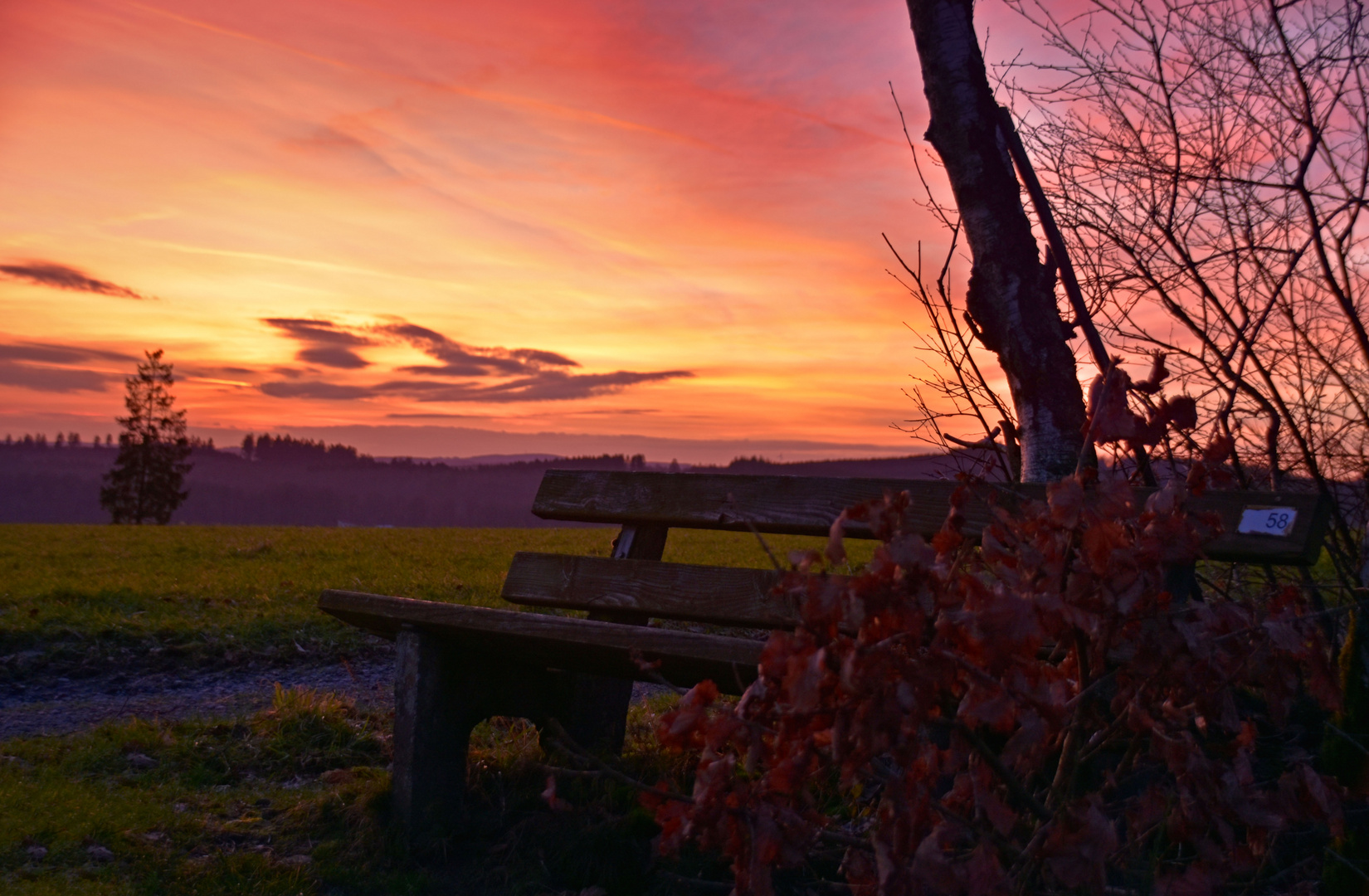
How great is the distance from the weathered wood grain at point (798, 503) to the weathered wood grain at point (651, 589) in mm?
166

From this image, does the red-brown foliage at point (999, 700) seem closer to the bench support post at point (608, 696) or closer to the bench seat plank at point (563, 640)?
the bench seat plank at point (563, 640)

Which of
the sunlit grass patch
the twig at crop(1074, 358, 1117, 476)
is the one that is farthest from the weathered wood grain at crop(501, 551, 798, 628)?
the twig at crop(1074, 358, 1117, 476)

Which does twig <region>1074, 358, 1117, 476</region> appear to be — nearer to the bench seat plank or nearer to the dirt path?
the bench seat plank

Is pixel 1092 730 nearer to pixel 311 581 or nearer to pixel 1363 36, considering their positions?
pixel 1363 36

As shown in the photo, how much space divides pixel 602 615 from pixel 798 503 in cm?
85

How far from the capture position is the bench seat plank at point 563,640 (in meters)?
2.42

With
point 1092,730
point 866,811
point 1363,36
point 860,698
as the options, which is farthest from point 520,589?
point 1363,36

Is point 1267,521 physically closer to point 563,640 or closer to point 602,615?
point 563,640

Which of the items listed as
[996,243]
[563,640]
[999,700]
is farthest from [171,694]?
[999,700]

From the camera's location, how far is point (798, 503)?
9.61ft

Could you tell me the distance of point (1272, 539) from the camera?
7.12ft

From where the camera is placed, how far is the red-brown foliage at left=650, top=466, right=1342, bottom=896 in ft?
4.75

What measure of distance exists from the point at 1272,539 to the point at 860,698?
1282mm

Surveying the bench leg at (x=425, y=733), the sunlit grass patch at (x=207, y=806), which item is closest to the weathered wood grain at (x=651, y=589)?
the bench leg at (x=425, y=733)
